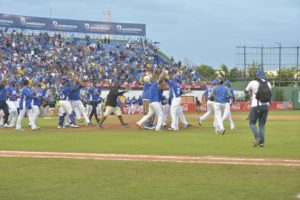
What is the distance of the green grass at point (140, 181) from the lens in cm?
761

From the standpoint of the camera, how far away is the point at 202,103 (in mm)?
47000

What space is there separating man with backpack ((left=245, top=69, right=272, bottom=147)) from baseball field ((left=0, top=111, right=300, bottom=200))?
0.42 metres

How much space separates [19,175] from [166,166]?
2817 mm

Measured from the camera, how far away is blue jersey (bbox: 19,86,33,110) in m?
21.2

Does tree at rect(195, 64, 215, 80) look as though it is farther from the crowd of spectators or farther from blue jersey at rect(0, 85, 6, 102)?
blue jersey at rect(0, 85, 6, 102)

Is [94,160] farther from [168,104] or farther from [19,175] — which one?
[168,104]

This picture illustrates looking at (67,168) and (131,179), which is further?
(67,168)

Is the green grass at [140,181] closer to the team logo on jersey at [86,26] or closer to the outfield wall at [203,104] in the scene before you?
the outfield wall at [203,104]

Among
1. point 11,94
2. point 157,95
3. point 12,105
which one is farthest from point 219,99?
point 11,94

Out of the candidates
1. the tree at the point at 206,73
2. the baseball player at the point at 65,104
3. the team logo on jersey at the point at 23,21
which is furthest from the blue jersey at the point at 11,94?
the tree at the point at 206,73

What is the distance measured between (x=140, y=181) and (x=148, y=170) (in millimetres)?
1156

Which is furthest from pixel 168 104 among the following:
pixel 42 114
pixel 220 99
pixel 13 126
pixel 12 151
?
pixel 42 114

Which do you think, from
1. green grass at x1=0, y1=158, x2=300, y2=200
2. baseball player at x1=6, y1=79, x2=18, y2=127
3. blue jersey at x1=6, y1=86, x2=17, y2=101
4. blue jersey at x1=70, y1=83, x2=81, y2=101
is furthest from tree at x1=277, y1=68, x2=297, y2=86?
green grass at x1=0, y1=158, x2=300, y2=200

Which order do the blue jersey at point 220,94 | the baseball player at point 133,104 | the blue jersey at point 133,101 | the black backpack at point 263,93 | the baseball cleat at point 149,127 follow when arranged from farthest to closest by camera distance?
the blue jersey at point 133,101 < the baseball player at point 133,104 < the baseball cleat at point 149,127 < the blue jersey at point 220,94 < the black backpack at point 263,93
